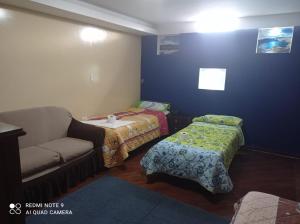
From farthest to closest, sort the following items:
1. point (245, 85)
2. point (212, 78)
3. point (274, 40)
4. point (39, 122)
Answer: point (212, 78) < point (245, 85) < point (274, 40) < point (39, 122)

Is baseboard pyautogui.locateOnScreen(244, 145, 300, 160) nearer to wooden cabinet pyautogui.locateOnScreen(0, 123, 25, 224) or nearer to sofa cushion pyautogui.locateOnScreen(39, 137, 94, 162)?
sofa cushion pyautogui.locateOnScreen(39, 137, 94, 162)

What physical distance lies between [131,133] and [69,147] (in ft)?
3.35

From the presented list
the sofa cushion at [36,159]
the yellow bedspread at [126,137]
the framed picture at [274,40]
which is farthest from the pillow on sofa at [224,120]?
the sofa cushion at [36,159]

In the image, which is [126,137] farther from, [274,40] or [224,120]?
[274,40]

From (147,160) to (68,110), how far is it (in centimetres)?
155

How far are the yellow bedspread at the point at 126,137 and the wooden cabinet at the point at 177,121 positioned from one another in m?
0.51

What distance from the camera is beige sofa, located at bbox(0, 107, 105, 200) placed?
7.47 ft

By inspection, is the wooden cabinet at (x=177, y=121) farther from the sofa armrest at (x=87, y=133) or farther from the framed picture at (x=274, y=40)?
the sofa armrest at (x=87, y=133)

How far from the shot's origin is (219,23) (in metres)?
3.96


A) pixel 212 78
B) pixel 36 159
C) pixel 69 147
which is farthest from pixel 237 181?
pixel 36 159

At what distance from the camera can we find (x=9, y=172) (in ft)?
3.64

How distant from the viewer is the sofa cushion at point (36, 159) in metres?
2.16

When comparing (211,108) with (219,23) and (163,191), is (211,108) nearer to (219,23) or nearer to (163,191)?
(219,23)

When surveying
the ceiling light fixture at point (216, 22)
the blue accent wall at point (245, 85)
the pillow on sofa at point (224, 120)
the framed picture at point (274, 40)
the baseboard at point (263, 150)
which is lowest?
the baseboard at point (263, 150)
